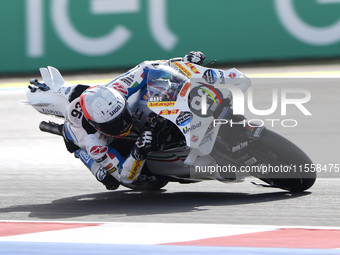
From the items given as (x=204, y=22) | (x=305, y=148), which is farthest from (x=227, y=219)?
(x=204, y=22)

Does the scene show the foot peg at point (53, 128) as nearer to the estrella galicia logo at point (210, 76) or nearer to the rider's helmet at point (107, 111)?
the rider's helmet at point (107, 111)

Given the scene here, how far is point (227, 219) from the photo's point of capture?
18.2 ft

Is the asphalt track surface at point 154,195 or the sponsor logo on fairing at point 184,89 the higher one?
the sponsor logo on fairing at point 184,89

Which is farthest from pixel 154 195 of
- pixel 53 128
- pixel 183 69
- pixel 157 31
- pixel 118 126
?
pixel 157 31

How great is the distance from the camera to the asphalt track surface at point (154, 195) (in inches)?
225

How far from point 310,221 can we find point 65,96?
2699 millimetres

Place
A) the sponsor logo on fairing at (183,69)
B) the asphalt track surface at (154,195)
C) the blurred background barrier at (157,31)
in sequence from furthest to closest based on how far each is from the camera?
1. the blurred background barrier at (157,31)
2. the sponsor logo on fairing at (183,69)
3. the asphalt track surface at (154,195)

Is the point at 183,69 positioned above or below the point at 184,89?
above

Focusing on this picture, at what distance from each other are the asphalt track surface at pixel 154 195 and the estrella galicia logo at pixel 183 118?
27.0 inches

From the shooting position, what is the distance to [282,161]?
6234 mm

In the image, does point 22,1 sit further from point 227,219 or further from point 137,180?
point 227,219

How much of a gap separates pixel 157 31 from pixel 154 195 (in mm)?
8956

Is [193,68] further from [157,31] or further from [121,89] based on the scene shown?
[157,31]

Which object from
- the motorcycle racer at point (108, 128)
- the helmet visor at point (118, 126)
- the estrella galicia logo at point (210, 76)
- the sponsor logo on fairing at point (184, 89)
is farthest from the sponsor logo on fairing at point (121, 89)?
the estrella galicia logo at point (210, 76)
